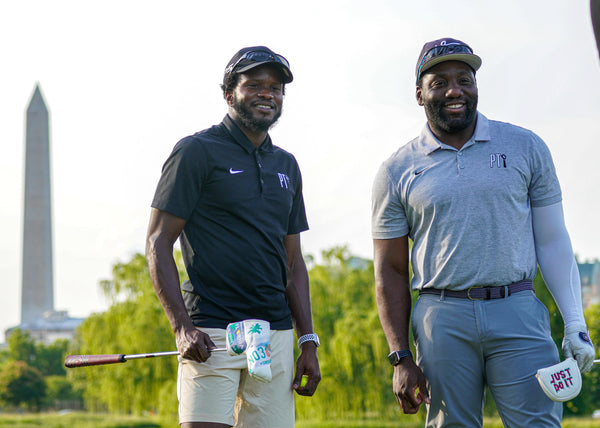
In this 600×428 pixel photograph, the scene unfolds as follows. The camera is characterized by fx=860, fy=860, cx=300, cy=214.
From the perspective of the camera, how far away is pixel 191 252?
3.87 meters

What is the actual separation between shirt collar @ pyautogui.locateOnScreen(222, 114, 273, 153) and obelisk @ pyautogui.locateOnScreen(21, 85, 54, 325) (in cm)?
5760

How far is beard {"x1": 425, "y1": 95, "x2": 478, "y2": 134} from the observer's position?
12.4 feet

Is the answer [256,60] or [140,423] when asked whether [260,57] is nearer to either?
[256,60]

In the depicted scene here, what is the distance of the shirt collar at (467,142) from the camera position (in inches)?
149

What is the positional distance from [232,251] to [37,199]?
193 feet

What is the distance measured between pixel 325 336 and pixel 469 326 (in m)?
23.0

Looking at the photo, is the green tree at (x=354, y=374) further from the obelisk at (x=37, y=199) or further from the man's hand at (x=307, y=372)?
the obelisk at (x=37, y=199)

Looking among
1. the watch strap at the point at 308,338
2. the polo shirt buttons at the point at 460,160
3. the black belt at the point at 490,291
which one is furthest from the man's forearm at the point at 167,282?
the polo shirt buttons at the point at 460,160

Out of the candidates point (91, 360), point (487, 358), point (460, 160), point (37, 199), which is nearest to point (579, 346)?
point (487, 358)

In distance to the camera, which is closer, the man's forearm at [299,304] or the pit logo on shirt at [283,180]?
the pit logo on shirt at [283,180]

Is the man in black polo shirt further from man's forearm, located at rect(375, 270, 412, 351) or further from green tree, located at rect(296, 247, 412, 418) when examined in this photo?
green tree, located at rect(296, 247, 412, 418)

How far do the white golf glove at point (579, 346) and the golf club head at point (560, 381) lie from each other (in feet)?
0.38

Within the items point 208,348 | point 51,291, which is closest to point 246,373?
point 208,348

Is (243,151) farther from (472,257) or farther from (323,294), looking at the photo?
(323,294)
